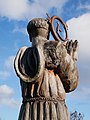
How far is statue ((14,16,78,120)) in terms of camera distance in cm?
691

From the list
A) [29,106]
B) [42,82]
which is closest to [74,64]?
[42,82]

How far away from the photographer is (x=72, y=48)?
754 centimetres

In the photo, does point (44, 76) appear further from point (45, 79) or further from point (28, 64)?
point (28, 64)

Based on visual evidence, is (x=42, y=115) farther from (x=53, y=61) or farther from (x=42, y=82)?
(x=53, y=61)

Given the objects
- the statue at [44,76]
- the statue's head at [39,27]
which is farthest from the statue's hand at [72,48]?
the statue's head at [39,27]

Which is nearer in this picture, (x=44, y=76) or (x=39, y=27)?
(x=44, y=76)

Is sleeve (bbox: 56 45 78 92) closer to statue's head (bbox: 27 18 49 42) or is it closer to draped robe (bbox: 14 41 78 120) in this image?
draped robe (bbox: 14 41 78 120)

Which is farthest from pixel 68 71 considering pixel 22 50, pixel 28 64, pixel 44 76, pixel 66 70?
pixel 22 50

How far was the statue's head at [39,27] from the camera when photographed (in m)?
7.49

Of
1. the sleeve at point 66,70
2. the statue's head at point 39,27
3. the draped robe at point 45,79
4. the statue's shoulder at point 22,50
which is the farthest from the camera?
the statue's head at point 39,27

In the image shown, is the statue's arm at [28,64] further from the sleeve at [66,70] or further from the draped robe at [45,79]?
the sleeve at [66,70]

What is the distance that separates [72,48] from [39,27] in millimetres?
894

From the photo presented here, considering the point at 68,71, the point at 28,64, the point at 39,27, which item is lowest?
the point at 68,71

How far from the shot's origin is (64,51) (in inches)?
283
